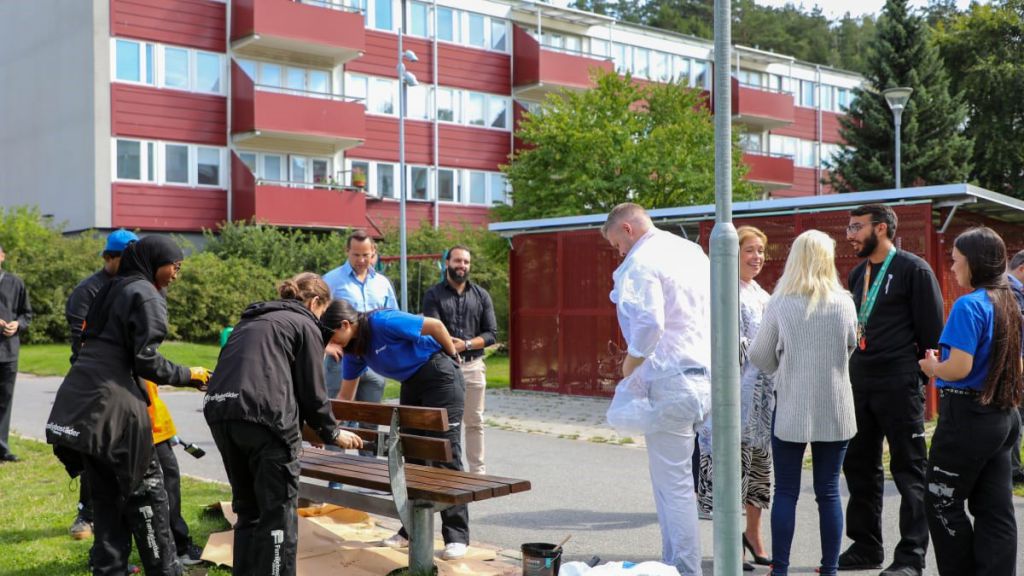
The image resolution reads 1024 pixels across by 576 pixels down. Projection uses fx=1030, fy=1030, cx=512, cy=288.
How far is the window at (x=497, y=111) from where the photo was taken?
3856 cm

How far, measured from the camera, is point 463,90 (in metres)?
37.7

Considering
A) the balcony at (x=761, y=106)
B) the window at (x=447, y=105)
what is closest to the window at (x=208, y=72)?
the window at (x=447, y=105)

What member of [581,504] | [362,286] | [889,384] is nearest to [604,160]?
[362,286]

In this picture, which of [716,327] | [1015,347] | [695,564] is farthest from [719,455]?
[1015,347]

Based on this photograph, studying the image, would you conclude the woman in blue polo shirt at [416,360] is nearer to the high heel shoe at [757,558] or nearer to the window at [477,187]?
the high heel shoe at [757,558]

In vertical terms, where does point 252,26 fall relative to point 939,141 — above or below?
above

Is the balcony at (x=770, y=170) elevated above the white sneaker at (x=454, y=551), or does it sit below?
above

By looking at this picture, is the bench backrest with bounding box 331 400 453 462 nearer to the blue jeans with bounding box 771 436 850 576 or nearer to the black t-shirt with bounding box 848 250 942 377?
the blue jeans with bounding box 771 436 850 576

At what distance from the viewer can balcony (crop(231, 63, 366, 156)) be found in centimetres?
3130

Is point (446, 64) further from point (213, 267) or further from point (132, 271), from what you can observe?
point (132, 271)

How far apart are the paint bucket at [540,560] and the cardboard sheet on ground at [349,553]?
63 centimetres

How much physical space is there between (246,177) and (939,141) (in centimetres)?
2239

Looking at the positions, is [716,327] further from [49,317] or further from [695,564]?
[49,317]

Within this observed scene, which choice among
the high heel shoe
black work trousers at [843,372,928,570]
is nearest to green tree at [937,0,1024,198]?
black work trousers at [843,372,928,570]
